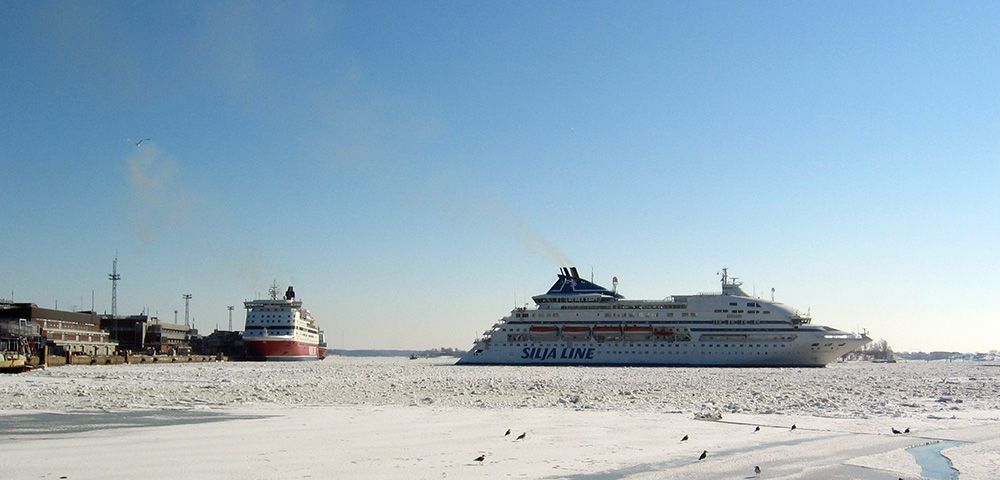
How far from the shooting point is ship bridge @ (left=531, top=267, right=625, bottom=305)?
7556 cm

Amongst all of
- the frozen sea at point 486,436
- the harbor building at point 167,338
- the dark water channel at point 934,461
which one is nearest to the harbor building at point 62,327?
the harbor building at point 167,338

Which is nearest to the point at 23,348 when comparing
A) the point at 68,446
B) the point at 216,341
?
the point at 216,341

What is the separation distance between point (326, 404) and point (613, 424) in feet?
25.0

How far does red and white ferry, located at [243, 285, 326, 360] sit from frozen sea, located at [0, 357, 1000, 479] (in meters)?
69.7

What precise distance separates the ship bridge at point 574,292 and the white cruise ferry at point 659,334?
0.31 feet

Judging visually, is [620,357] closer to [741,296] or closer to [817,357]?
[741,296]

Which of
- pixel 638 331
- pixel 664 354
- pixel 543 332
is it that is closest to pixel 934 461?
pixel 664 354

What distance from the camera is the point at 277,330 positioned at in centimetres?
9400

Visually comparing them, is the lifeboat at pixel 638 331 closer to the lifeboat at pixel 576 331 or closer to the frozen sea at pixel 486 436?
the lifeboat at pixel 576 331

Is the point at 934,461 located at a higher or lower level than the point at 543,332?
lower

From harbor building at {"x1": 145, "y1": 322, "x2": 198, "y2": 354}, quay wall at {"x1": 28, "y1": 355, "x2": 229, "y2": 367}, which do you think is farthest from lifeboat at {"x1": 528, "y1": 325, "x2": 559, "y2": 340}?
harbor building at {"x1": 145, "y1": 322, "x2": 198, "y2": 354}

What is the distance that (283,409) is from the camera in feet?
Result: 58.2

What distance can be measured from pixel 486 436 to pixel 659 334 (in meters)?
60.7

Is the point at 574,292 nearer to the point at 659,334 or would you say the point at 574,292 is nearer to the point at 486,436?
the point at 659,334
